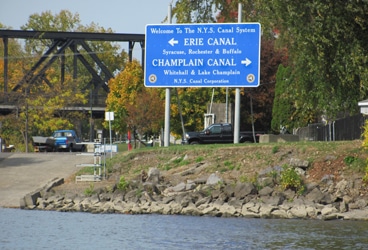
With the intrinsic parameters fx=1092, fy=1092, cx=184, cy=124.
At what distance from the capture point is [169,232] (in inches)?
1232

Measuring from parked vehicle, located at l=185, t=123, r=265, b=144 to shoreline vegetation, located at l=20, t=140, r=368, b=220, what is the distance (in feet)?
56.5

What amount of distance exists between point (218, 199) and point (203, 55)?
10.2 meters

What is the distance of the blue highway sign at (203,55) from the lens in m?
46.3

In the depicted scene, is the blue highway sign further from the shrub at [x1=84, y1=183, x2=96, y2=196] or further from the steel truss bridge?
the steel truss bridge

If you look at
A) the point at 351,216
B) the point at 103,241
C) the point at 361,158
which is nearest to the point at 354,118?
the point at 361,158

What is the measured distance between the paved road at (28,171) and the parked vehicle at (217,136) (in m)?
7.75

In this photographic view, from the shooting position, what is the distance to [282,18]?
39750mm

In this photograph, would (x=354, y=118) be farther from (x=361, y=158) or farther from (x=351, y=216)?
(x=351, y=216)

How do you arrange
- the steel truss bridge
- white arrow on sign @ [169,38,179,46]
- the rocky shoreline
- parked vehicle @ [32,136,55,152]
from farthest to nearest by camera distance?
1. the steel truss bridge
2. parked vehicle @ [32,136,55,152]
3. white arrow on sign @ [169,38,179,46]
4. the rocky shoreline

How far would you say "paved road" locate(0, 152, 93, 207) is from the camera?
4356cm

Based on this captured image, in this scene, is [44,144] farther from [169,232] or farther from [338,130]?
[169,232]

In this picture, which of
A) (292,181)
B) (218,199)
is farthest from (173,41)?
(292,181)

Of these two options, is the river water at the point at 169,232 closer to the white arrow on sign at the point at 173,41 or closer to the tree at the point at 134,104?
the white arrow on sign at the point at 173,41

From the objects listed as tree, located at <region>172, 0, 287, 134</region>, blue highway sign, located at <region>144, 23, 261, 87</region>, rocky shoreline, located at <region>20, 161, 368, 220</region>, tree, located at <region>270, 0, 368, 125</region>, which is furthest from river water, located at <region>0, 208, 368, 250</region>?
tree, located at <region>172, 0, 287, 134</region>
